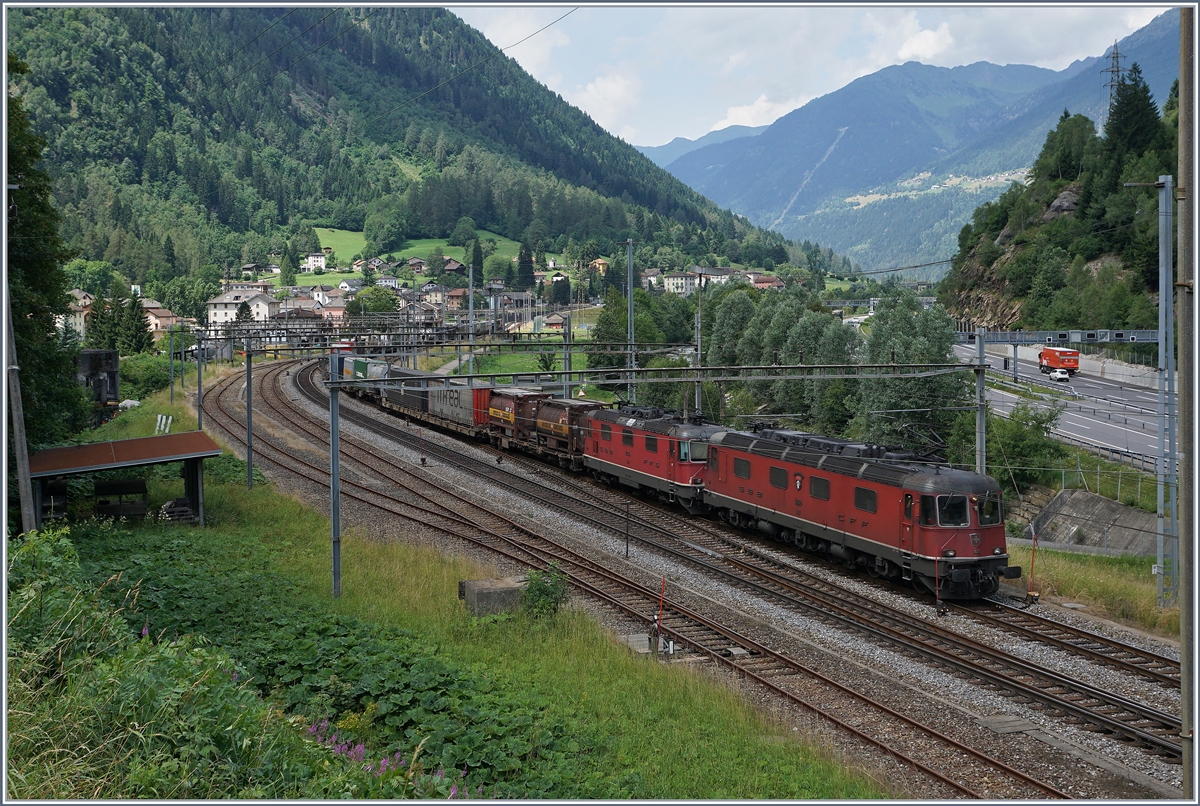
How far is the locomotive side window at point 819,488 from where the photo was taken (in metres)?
24.2

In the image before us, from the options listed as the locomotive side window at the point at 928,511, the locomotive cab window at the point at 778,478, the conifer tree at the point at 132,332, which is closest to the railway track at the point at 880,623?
the locomotive cab window at the point at 778,478

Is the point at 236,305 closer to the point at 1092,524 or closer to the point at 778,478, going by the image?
the point at 1092,524

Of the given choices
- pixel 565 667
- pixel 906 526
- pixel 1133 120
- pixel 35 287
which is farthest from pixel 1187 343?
pixel 1133 120

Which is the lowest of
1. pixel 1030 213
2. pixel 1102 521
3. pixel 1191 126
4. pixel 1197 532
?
pixel 1102 521

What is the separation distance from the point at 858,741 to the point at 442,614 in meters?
8.97

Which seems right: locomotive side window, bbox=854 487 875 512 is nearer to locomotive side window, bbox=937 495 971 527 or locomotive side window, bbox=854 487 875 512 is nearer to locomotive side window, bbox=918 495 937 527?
locomotive side window, bbox=918 495 937 527

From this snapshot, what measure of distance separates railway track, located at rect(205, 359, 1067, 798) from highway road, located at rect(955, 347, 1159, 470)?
28.1 meters

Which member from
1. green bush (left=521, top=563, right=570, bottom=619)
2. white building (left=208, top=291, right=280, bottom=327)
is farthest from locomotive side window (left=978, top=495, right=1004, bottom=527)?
white building (left=208, top=291, right=280, bottom=327)

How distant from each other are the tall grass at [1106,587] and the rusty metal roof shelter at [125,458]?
22670 millimetres

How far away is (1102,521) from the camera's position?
1502 inches

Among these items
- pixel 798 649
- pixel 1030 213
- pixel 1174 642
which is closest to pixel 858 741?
pixel 798 649

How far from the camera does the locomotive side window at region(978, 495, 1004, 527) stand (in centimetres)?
2102

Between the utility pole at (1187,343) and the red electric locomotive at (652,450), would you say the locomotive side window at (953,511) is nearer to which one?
the red electric locomotive at (652,450)

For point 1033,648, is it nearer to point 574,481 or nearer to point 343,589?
point 343,589
